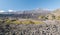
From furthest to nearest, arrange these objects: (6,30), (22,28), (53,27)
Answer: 1. (53,27)
2. (22,28)
3. (6,30)

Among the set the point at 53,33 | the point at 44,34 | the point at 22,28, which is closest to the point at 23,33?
the point at 22,28

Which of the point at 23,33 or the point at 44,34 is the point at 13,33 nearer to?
the point at 23,33

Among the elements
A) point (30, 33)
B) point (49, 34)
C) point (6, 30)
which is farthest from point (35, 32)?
point (6, 30)

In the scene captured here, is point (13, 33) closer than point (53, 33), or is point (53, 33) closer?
point (13, 33)

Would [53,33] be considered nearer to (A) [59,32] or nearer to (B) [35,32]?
(A) [59,32]

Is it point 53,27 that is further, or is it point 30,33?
point 53,27

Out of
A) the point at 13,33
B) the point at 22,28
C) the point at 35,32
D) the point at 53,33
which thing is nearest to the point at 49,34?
the point at 53,33

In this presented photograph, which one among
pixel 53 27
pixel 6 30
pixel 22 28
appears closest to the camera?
pixel 6 30

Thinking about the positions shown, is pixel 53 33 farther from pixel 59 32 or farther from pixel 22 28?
pixel 22 28
